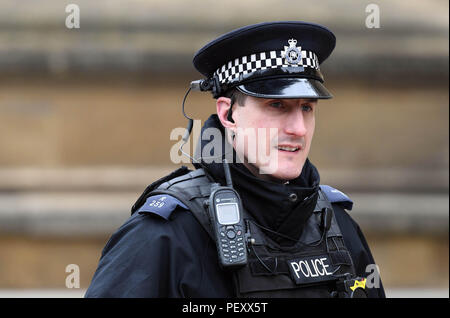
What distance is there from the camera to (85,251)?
482cm

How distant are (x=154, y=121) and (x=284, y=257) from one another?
2882mm

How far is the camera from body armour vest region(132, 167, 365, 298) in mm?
2123

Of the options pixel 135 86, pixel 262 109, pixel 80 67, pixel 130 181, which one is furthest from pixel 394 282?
pixel 262 109

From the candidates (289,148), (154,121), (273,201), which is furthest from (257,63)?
(154,121)

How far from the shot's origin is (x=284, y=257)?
87.0 inches

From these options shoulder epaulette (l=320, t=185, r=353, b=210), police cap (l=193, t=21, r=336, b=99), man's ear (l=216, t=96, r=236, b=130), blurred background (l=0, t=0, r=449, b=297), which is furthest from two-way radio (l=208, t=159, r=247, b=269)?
blurred background (l=0, t=0, r=449, b=297)

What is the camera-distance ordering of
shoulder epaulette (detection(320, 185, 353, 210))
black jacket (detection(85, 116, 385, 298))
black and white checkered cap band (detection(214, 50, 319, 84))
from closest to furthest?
1. black jacket (detection(85, 116, 385, 298))
2. black and white checkered cap band (detection(214, 50, 319, 84))
3. shoulder epaulette (detection(320, 185, 353, 210))

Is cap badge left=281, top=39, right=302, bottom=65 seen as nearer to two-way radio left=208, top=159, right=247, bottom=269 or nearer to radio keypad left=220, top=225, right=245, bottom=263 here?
two-way radio left=208, top=159, right=247, bottom=269

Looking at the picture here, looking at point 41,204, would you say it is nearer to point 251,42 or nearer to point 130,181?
point 130,181

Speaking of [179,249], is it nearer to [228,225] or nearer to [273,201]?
[228,225]

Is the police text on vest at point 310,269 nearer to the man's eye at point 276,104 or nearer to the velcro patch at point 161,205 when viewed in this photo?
the velcro patch at point 161,205

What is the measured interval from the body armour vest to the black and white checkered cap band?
1.20ft

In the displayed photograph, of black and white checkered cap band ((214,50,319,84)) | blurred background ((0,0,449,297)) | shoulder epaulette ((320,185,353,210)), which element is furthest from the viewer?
blurred background ((0,0,449,297))

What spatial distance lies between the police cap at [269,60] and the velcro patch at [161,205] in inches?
17.0
